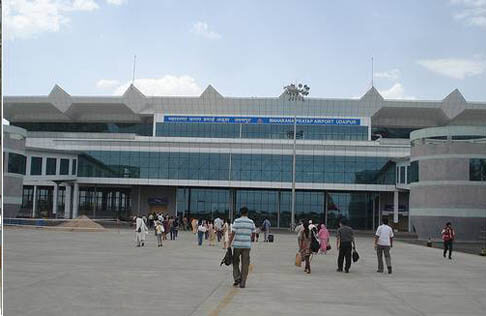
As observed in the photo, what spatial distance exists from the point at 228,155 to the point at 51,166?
20676mm

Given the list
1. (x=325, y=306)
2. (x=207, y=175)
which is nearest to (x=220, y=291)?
(x=325, y=306)

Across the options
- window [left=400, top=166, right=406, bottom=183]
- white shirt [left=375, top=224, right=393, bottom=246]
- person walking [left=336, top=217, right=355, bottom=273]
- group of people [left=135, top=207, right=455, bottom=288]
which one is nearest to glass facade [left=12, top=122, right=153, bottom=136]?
window [left=400, top=166, right=406, bottom=183]

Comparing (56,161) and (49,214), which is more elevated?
(56,161)

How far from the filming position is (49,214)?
75.4 m

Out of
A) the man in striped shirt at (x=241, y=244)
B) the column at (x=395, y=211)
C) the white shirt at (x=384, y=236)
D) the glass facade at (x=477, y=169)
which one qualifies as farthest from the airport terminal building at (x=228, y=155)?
the man in striped shirt at (x=241, y=244)

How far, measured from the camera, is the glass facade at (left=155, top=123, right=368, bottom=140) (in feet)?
239

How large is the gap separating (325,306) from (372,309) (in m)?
0.83

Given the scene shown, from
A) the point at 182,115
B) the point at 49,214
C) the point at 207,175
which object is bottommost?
the point at 49,214

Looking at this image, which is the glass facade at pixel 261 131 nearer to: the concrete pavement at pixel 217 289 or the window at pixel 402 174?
the window at pixel 402 174

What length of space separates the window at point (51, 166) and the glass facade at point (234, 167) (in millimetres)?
3129

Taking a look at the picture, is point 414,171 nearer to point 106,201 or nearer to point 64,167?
point 64,167

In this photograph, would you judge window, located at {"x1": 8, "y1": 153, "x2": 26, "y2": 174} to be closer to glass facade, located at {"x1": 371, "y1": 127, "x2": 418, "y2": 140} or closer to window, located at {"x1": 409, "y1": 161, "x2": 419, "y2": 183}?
window, located at {"x1": 409, "y1": 161, "x2": 419, "y2": 183}

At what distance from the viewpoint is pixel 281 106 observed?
74250 millimetres

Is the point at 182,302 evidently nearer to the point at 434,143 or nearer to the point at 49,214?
the point at 434,143
